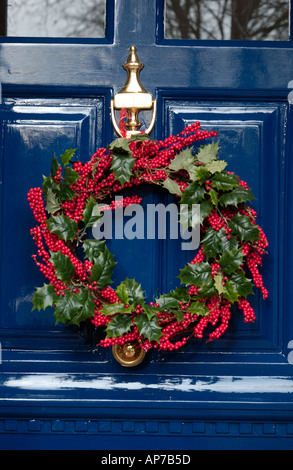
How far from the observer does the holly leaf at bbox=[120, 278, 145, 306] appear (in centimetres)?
150

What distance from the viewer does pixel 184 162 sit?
1.53 m

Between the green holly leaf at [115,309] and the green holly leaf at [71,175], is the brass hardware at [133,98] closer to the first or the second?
the green holly leaf at [71,175]

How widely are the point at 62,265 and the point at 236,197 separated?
404 mm

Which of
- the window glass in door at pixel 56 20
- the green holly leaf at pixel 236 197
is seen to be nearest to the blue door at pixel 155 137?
the window glass in door at pixel 56 20

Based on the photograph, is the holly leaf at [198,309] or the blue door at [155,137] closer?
the holly leaf at [198,309]

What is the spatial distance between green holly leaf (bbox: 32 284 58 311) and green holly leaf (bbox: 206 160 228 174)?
1.42 ft

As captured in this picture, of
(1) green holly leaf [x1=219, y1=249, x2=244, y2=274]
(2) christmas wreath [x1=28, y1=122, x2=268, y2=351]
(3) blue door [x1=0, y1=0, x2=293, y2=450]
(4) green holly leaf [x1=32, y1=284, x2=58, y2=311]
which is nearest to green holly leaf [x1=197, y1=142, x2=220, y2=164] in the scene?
(2) christmas wreath [x1=28, y1=122, x2=268, y2=351]

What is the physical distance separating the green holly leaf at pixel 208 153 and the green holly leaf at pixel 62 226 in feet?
1.05

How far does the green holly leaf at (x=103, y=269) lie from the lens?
1498 millimetres

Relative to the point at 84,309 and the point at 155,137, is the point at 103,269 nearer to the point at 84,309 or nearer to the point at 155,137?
the point at 84,309

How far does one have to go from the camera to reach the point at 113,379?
5.30 ft

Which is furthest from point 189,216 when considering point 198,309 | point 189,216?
point 198,309

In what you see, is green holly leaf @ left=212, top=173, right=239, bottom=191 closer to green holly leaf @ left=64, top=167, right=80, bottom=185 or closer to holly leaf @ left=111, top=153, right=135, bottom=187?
holly leaf @ left=111, top=153, right=135, bottom=187

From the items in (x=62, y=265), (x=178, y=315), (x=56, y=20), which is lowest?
(x=178, y=315)
